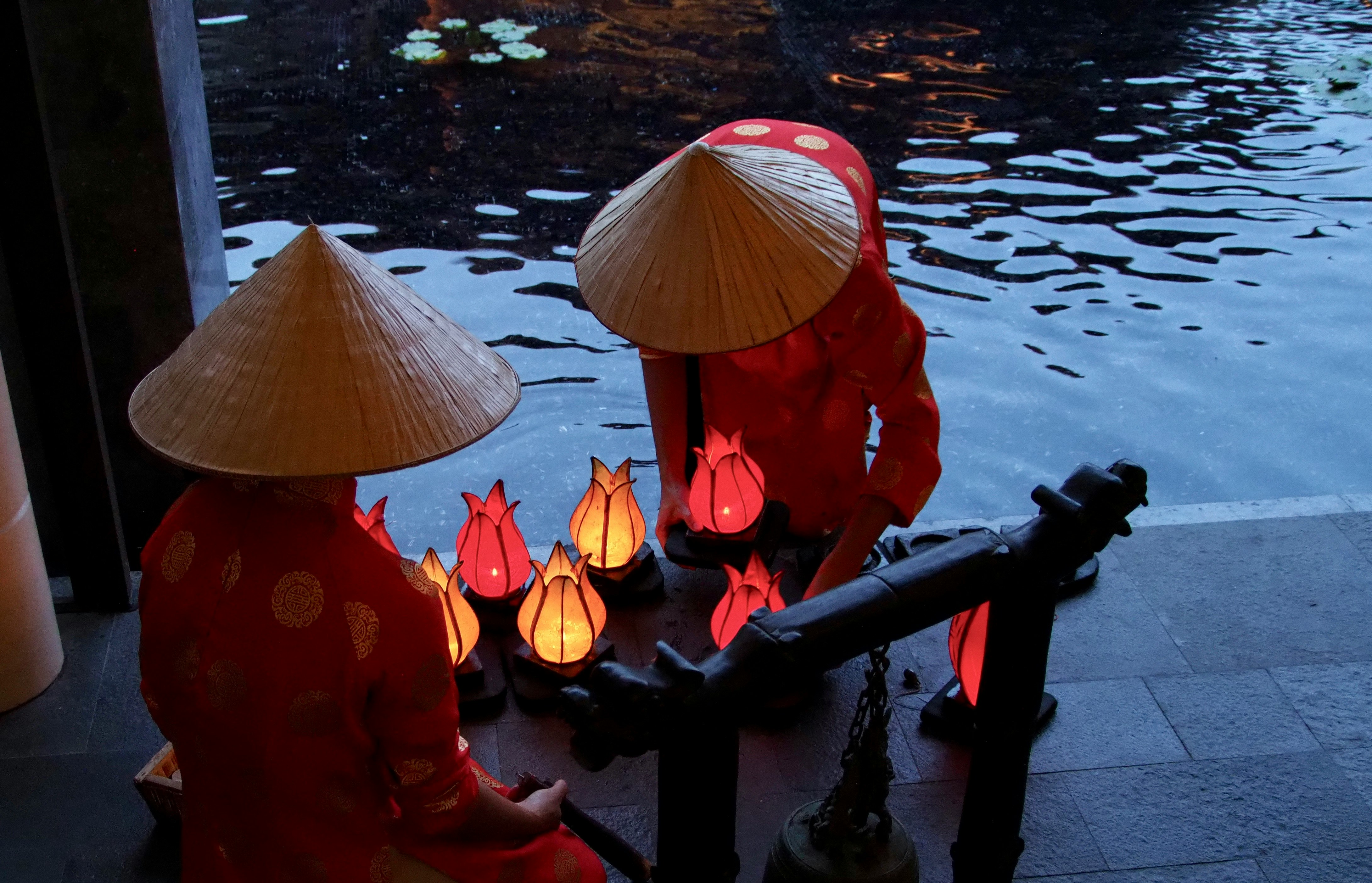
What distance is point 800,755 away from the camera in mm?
2676

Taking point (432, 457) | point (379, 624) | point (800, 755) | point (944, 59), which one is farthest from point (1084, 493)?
point (944, 59)

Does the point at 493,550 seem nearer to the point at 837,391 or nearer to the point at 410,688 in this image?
the point at 837,391

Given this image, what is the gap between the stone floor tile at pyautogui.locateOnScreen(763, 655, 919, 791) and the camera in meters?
2.62

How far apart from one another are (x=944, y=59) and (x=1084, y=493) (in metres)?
8.43

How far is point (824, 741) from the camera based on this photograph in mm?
2715

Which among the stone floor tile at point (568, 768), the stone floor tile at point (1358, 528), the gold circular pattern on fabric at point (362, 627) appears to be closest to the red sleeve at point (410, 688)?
the gold circular pattern on fabric at point (362, 627)

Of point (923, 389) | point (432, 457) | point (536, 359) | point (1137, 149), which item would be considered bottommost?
point (536, 359)

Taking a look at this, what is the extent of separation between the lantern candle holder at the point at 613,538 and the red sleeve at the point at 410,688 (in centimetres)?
121

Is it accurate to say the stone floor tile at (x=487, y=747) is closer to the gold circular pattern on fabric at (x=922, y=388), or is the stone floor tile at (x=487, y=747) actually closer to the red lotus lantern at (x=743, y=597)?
the red lotus lantern at (x=743, y=597)

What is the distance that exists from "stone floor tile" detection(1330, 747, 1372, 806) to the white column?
9.92 feet

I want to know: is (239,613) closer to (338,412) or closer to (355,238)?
(338,412)

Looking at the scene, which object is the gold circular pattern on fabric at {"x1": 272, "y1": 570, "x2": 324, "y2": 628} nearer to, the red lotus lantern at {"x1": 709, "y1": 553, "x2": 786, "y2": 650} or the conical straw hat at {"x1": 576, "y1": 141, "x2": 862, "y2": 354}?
the conical straw hat at {"x1": 576, "y1": 141, "x2": 862, "y2": 354}

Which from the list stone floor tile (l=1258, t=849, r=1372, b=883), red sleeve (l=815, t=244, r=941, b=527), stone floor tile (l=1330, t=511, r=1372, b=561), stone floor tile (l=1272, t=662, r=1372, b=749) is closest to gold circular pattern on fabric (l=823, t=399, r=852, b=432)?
red sleeve (l=815, t=244, r=941, b=527)

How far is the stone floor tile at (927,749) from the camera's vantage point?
2.66m
